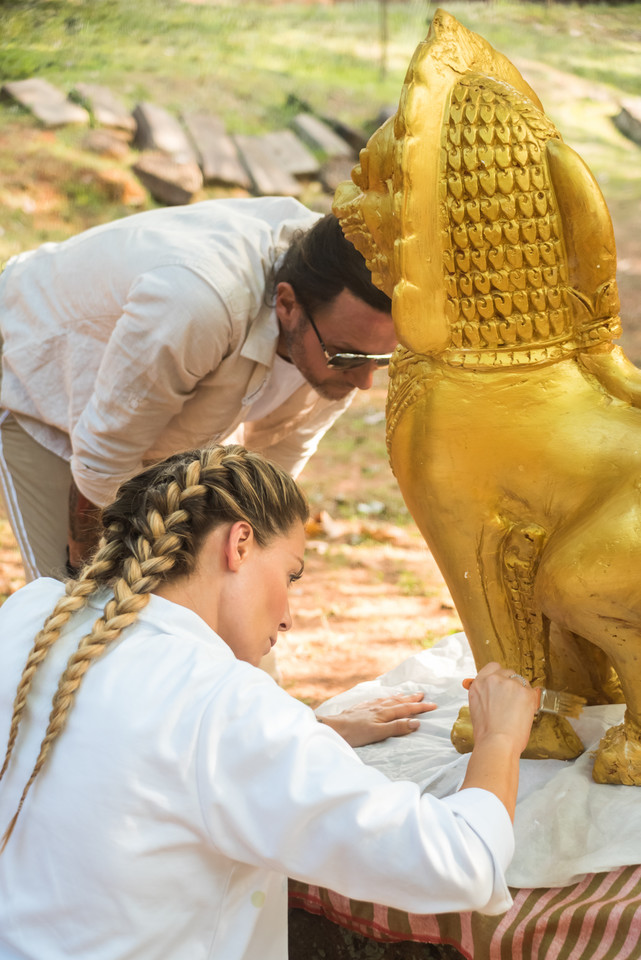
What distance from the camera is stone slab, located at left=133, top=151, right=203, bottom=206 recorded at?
235 inches

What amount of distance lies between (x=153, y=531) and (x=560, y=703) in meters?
0.70

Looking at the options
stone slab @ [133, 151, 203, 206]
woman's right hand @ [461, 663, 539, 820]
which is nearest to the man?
woman's right hand @ [461, 663, 539, 820]

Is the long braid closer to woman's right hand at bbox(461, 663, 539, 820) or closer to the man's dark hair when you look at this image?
woman's right hand at bbox(461, 663, 539, 820)

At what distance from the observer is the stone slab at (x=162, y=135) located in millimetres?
6344

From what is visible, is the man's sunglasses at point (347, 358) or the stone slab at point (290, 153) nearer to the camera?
the man's sunglasses at point (347, 358)

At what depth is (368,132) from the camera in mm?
6949

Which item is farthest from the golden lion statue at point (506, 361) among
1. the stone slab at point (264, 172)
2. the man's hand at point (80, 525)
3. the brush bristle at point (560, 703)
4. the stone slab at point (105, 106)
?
the stone slab at point (105, 106)

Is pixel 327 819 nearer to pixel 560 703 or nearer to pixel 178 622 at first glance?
pixel 178 622

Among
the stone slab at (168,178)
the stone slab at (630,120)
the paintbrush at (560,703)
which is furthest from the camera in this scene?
the stone slab at (630,120)

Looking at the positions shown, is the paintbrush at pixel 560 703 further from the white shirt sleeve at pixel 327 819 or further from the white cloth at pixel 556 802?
the white shirt sleeve at pixel 327 819

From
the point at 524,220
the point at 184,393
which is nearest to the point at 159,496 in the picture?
the point at 524,220

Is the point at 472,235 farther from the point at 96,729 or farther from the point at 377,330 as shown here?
the point at 96,729

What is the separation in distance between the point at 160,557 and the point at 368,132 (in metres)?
6.47

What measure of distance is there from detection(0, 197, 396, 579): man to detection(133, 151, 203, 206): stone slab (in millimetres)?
3969
